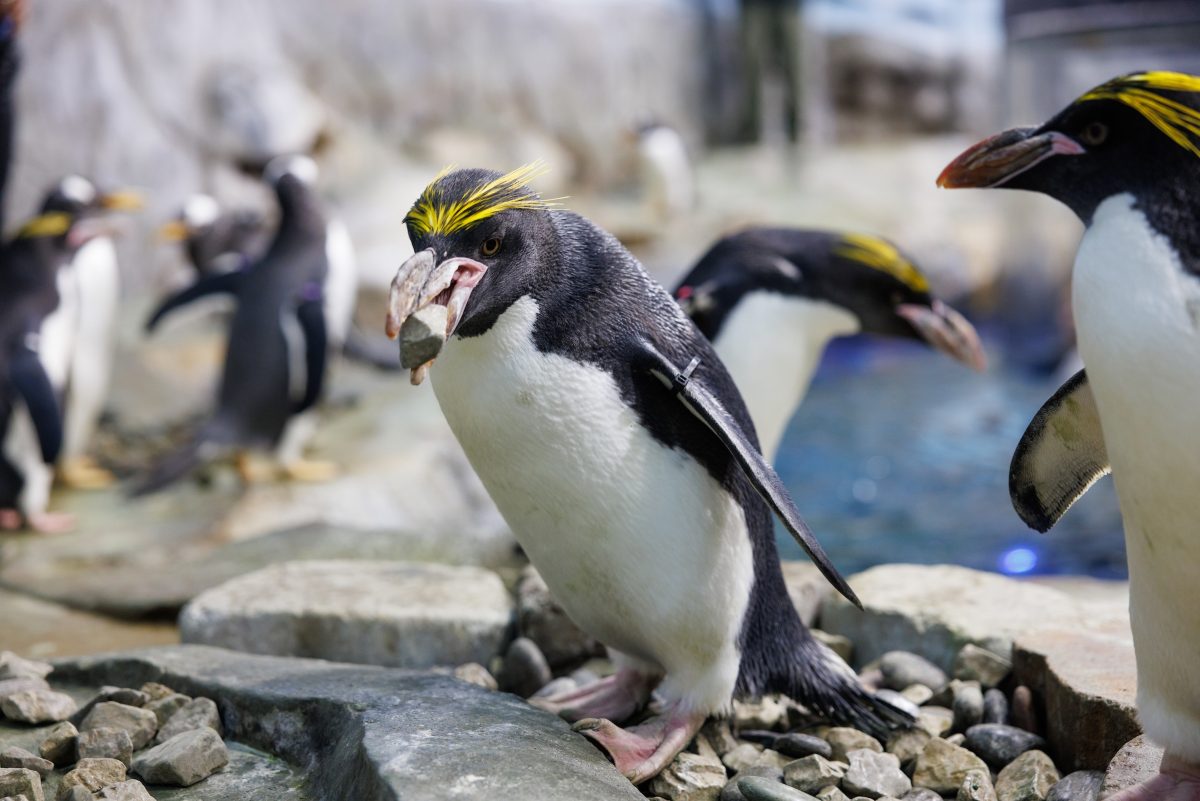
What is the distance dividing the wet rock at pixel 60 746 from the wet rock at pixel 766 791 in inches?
48.8

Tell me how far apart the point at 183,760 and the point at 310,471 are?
11.6 ft

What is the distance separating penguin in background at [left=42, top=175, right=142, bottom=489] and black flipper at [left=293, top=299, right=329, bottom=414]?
1.02 meters

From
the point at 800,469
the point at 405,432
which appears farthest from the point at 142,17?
the point at 800,469

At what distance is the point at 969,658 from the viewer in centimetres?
276

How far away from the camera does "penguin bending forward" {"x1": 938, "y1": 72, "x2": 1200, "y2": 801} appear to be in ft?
5.60

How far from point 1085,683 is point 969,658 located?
400 millimetres

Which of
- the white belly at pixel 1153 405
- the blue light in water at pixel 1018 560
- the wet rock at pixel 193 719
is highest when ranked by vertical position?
the white belly at pixel 1153 405

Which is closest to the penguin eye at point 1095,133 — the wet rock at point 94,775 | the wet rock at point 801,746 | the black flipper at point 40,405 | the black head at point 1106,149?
the black head at point 1106,149

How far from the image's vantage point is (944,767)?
7.74 ft

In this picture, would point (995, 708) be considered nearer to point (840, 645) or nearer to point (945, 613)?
point (945, 613)

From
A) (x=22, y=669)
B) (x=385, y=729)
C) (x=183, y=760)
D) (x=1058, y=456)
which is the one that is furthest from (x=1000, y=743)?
(x=22, y=669)

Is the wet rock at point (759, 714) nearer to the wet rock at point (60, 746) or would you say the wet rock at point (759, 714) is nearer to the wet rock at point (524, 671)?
the wet rock at point (524, 671)

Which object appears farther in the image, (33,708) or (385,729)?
(33,708)

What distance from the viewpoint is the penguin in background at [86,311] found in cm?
597
